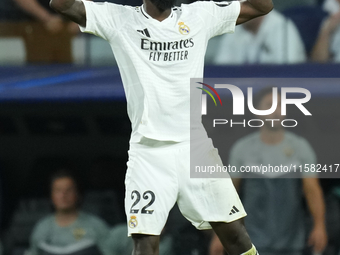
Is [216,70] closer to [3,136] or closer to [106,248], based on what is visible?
[106,248]

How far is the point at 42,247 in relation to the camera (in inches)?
206

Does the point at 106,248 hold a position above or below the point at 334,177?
below

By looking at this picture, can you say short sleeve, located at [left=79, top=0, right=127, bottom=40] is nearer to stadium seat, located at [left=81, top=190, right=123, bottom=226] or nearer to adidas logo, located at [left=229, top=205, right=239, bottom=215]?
adidas logo, located at [left=229, top=205, right=239, bottom=215]

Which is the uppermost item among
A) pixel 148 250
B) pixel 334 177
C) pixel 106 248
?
pixel 148 250

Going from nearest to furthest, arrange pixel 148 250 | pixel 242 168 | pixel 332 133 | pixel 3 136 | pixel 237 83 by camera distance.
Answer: pixel 148 250 → pixel 237 83 → pixel 242 168 → pixel 332 133 → pixel 3 136

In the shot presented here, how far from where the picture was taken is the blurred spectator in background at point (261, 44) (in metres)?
4.64

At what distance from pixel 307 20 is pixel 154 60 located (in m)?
2.27

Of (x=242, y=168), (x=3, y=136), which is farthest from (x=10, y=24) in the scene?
(x=242, y=168)

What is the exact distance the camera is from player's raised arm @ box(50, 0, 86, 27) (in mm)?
2787

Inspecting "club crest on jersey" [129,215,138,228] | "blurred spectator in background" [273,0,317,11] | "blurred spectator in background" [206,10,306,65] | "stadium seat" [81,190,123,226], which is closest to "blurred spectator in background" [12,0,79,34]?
"blurred spectator in background" [206,10,306,65]

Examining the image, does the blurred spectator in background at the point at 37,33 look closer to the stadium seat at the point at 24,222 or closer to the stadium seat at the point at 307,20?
the stadium seat at the point at 24,222

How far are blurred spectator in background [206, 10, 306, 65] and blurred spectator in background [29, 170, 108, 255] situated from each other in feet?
5.21

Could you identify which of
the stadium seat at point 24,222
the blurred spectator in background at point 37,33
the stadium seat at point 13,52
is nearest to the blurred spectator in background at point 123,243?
the stadium seat at point 24,222

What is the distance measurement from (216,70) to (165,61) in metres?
1.84
